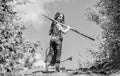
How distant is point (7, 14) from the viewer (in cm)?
847

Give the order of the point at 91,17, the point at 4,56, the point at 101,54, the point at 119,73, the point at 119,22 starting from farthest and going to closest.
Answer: the point at 91,17, the point at 101,54, the point at 119,22, the point at 119,73, the point at 4,56

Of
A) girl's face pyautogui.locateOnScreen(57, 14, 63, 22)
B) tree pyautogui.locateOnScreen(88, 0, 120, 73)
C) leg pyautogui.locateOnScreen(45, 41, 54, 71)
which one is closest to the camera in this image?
leg pyautogui.locateOnScreen(45, 41, 54, 71)

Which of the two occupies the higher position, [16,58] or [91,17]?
[91,17]

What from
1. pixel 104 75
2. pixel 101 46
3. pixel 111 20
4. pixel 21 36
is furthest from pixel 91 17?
pixel 21 36

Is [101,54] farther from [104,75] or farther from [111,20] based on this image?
[104,75]

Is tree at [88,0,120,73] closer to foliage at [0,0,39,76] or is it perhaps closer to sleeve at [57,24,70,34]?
sleeve at [57,24,70,34]

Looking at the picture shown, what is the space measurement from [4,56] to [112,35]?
9759 mm

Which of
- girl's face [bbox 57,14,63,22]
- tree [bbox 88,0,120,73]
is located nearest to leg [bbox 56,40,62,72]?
girl's face [bbox 57,14,63,22]

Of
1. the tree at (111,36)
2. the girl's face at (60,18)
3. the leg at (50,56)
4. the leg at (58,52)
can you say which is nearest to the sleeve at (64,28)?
the girl's face at (60,18)

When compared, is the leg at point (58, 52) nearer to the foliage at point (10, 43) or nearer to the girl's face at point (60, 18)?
the girl's face at point (60, 18)

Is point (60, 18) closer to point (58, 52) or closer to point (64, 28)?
point (64, 28)

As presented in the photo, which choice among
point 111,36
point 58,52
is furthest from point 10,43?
point 111,36

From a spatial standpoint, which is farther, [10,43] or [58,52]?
[58,52]

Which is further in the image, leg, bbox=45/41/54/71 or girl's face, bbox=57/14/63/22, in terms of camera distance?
girl's face, bbox=57/14/63/22
